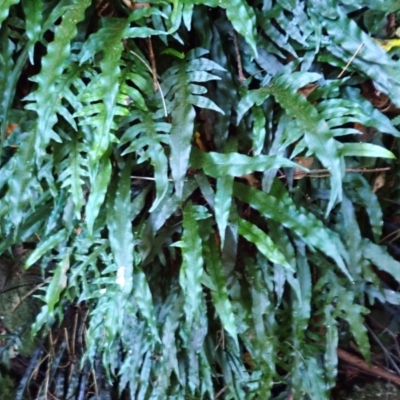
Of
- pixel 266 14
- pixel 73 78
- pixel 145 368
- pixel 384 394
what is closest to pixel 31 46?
pixel 73 78

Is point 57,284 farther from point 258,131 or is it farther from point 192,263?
point 258,131

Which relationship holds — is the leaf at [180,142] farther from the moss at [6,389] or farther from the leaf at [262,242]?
the moss at [6,389]

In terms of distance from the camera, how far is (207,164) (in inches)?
29.9

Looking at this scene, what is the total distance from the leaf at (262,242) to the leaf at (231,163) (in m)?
0.10

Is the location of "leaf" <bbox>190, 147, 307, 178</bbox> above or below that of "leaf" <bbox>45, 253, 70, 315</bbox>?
above

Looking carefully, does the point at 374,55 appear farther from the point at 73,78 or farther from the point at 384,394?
the point at 384,394

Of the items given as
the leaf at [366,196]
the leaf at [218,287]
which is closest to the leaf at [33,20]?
the leaf at [218,287]

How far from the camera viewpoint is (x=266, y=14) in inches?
29.7

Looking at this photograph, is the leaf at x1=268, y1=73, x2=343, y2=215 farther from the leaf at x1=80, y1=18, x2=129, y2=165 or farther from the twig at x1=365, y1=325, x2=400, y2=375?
the twig at x1=365, y1=325, x2=400, y2=375

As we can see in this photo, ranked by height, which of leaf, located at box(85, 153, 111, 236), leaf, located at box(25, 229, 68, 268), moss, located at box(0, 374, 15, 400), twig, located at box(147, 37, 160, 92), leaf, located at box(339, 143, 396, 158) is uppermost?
twig, located at box(147, 37, 160, 92)

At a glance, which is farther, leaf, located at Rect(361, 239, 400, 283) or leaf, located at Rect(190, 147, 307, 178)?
leaf, located at Rect(361, 239, 400, 283)

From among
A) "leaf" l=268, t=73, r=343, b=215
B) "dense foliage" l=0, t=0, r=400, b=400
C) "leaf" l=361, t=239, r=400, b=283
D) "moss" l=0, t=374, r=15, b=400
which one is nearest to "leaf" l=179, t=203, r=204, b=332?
"dense foliage" l=0, t=0, r=400, b=400

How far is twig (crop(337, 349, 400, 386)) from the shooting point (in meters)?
1.06

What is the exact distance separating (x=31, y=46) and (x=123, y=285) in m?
0.42
